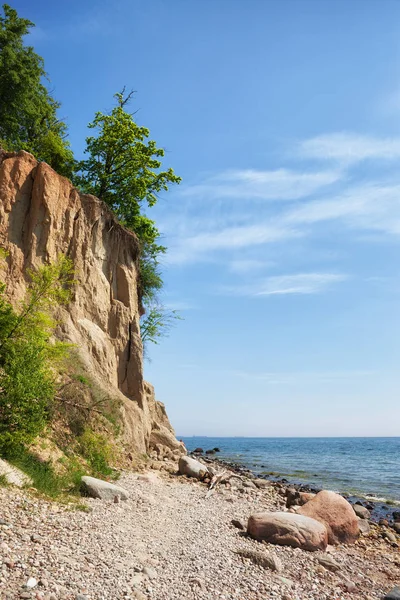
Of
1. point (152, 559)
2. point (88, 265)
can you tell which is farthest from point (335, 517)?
point (88, 265)

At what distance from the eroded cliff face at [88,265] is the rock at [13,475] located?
8.19m

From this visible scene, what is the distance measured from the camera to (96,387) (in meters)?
18.0

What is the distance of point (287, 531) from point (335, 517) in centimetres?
356

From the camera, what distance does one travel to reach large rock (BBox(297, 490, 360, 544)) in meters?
14.6

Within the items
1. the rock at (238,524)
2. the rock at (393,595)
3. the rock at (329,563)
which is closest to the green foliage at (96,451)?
the rock at (238,524)

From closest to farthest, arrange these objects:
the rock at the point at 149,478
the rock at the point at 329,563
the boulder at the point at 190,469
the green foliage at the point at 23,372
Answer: the rock at the point at 329,563, the green foliage at the point at 23,372, the rock at the point at 149,478, the boulder at the point at 190,469

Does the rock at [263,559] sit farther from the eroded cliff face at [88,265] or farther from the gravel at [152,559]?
the eroded cliff face at [88,265]

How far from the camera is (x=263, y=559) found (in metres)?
10.1

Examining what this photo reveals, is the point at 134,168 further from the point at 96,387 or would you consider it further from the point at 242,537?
the point at 242,537

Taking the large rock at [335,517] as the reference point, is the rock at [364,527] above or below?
below

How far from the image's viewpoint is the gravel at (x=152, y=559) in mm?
7288

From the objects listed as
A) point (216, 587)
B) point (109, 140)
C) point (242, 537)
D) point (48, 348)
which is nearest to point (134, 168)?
point (109, 140)

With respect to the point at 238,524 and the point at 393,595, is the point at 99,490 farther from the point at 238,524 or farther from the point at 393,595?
the point at 393,595

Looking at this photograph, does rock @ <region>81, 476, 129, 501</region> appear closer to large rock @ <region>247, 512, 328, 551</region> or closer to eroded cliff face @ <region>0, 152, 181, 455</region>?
large rock @ <region>247, 512, 328, 551</region>
